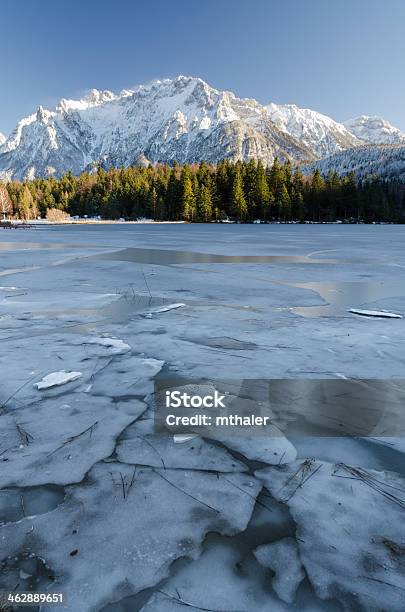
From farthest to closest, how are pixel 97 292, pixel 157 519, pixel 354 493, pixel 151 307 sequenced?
pixel 97 292 < pixel 151 307 < pixel 354 493 < pixel 157 519

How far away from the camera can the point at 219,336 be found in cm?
561

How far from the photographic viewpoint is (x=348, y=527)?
7.00 ft

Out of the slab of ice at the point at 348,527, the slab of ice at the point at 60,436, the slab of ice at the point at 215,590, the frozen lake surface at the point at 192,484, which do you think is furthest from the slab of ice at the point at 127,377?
the slab of ice at the point at 215,590

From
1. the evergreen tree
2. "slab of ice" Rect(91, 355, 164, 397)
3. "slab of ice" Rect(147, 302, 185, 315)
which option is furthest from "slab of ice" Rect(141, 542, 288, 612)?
the evergreen tree

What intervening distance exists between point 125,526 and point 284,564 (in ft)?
2.98

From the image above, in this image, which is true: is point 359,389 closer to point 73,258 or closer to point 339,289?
point 339,289

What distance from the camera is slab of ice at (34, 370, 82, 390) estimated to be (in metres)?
3.90

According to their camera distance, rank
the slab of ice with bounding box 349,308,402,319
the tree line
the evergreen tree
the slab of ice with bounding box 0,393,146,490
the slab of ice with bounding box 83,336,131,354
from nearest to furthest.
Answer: the slab of ice with bounding box 0,393,146,490 → the slab of ice with bounding box 83,336,131,354 → the slab of ice with bounding box 349,308,402,319 → the evergreen tree → the tree line

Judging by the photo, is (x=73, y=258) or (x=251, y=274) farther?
(x=73, y=258)

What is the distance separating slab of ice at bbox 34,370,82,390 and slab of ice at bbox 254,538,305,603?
2761mm

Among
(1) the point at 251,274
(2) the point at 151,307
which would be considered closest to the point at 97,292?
(2) the point at 151,307

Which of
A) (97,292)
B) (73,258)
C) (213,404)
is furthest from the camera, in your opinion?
(73,258)

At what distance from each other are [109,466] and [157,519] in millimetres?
634

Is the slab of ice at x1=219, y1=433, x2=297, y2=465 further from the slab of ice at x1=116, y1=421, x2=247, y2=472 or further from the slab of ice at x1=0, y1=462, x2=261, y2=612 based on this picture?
the slab of ice at x1=0, y1=462, x2=261, y2=612
